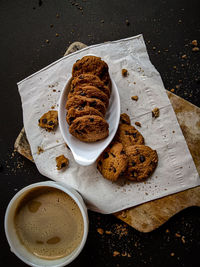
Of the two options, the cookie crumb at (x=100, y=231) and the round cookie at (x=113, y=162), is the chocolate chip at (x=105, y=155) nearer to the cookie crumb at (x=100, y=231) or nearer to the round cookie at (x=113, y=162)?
the round cookie at (x=113, y=162)

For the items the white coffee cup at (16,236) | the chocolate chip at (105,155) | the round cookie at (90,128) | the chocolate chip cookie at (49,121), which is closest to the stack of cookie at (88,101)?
the round cookie at (90,128)

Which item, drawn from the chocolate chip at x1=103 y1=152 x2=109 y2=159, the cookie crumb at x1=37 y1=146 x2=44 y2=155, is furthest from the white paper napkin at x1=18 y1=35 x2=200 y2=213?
the chocolate chip at x1=103 y1=152 x2=109 y2=159

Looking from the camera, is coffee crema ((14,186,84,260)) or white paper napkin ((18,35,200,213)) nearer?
coffee crema ((14,186,84,260))

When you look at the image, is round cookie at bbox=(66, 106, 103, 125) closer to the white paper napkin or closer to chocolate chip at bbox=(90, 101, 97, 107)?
chocolate chip at bbox=(90, 101, 97, 107)

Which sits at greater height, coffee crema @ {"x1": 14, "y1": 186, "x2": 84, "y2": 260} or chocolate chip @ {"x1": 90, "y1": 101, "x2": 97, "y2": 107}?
chocolate chip @ {"x1": 90, "y1": 101, "x2": 97, "y2": 107}

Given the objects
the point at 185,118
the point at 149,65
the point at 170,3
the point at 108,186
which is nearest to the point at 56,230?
the point at 108,186

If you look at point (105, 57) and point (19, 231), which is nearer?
point (19, 231)

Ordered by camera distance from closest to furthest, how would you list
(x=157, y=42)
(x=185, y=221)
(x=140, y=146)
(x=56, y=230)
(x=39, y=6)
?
(x=56, y=230) → (x=140, y=146) → (x=185, y=221) → (x=157, y=42) → (x=39, y=6)

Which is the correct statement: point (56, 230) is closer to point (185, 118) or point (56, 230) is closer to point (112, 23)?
point (185, 118)
